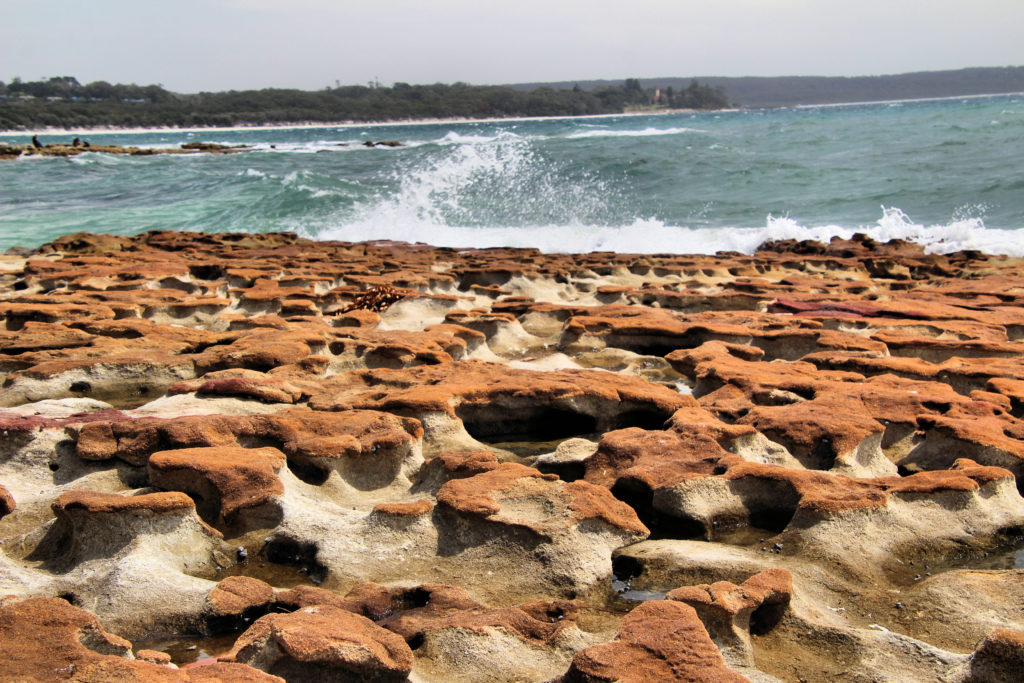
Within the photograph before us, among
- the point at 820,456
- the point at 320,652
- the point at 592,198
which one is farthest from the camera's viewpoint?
the point at 592,198

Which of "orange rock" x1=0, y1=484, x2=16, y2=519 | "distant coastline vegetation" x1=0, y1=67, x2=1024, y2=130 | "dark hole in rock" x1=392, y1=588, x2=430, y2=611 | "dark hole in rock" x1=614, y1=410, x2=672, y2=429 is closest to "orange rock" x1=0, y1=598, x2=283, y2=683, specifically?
"dark hole in rock" x1=392, y1=588, x2=430, y2=611

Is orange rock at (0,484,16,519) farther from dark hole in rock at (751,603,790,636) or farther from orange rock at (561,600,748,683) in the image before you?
dark hole in rock at (751,603,790,636)

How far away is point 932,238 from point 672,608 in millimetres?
13942

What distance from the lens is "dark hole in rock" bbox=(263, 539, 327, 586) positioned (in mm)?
3400

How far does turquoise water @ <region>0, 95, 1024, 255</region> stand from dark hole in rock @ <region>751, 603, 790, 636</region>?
12404mm

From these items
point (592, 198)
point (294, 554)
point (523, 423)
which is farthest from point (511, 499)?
point (592, 198)

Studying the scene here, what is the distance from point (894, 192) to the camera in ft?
62.6

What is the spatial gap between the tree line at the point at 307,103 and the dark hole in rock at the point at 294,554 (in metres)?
100

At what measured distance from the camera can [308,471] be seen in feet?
13.5

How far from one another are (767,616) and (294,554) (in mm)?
1868

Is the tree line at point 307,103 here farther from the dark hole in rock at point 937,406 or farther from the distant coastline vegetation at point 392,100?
the dark hole in rock at point 937,406

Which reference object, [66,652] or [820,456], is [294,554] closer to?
[66,652]

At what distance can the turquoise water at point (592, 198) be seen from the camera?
16.2m

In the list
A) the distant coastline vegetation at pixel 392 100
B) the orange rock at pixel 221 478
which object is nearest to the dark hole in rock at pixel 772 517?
the orange rock at pixel 221 478
